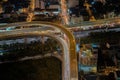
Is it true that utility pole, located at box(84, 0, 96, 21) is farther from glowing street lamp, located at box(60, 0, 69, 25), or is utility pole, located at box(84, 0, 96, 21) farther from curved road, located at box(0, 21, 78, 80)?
curved road, located at box(0, 21, 78, 80)

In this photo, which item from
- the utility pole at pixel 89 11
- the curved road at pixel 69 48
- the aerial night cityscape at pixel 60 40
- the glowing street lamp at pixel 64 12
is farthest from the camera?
the utility pole at pixel 89 11

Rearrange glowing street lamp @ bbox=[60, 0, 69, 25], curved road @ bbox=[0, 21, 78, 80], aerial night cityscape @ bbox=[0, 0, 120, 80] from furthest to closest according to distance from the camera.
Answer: glowing street lamp @ bbox=[60, 0, 69, 25], aerial night cityscape @ bbox=[0, 0, 120, 80], curved road @ bbox=[0, 21, 78, 80]

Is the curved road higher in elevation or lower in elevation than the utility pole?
lower

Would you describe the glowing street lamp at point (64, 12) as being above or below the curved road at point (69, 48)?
above

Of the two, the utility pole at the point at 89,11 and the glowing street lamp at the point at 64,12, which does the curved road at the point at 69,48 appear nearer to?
the glowing street lamp at the point at 64,12

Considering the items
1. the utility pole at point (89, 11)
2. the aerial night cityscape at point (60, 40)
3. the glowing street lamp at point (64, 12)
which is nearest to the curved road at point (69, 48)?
the aerial night cityscape at point (60, 40)

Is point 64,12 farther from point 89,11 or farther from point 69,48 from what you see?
point 69,48

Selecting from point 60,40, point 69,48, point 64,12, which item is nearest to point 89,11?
point 64,12

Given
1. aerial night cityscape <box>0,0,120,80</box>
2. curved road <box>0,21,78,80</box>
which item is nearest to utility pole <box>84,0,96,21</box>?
aerial night cityscape <box>0,0,120,80</box>
